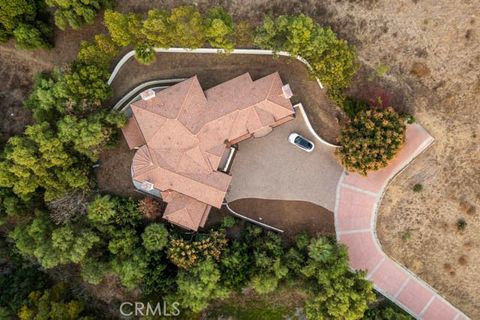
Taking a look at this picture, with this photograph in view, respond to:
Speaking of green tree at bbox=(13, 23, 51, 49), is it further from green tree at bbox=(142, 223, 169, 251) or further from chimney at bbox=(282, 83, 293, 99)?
chimney at bbox=(282, 83, 293, 99)

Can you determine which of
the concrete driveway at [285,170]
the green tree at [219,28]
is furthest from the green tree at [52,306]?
the green tree at [219,28]

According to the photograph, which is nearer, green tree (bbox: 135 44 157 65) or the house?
green tree (bbox: 135 44 157 65)

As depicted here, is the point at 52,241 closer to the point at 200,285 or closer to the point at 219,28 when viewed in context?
the point at 200,285

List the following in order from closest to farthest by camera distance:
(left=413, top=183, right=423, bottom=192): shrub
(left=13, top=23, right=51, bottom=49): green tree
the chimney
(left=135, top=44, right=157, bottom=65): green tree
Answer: (left=135, top=44, right=157, bottom=65): green tree
(left=13, top=23, right=51, bottom=49): green tree
the chimney
(left=413, top=183, right=423, bottom=192): shrub

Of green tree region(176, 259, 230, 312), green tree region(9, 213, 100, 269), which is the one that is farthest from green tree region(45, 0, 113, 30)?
green tree region(176, 259, 230, 312)

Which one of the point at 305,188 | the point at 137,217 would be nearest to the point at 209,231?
the point at 137,217

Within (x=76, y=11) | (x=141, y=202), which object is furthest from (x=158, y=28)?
(x=141, y=202)

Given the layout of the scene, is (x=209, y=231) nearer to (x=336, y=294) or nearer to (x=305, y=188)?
(x=305, y=188)

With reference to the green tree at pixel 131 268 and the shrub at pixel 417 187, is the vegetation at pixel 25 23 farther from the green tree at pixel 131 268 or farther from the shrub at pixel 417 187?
the shrub at pixel 417 187
